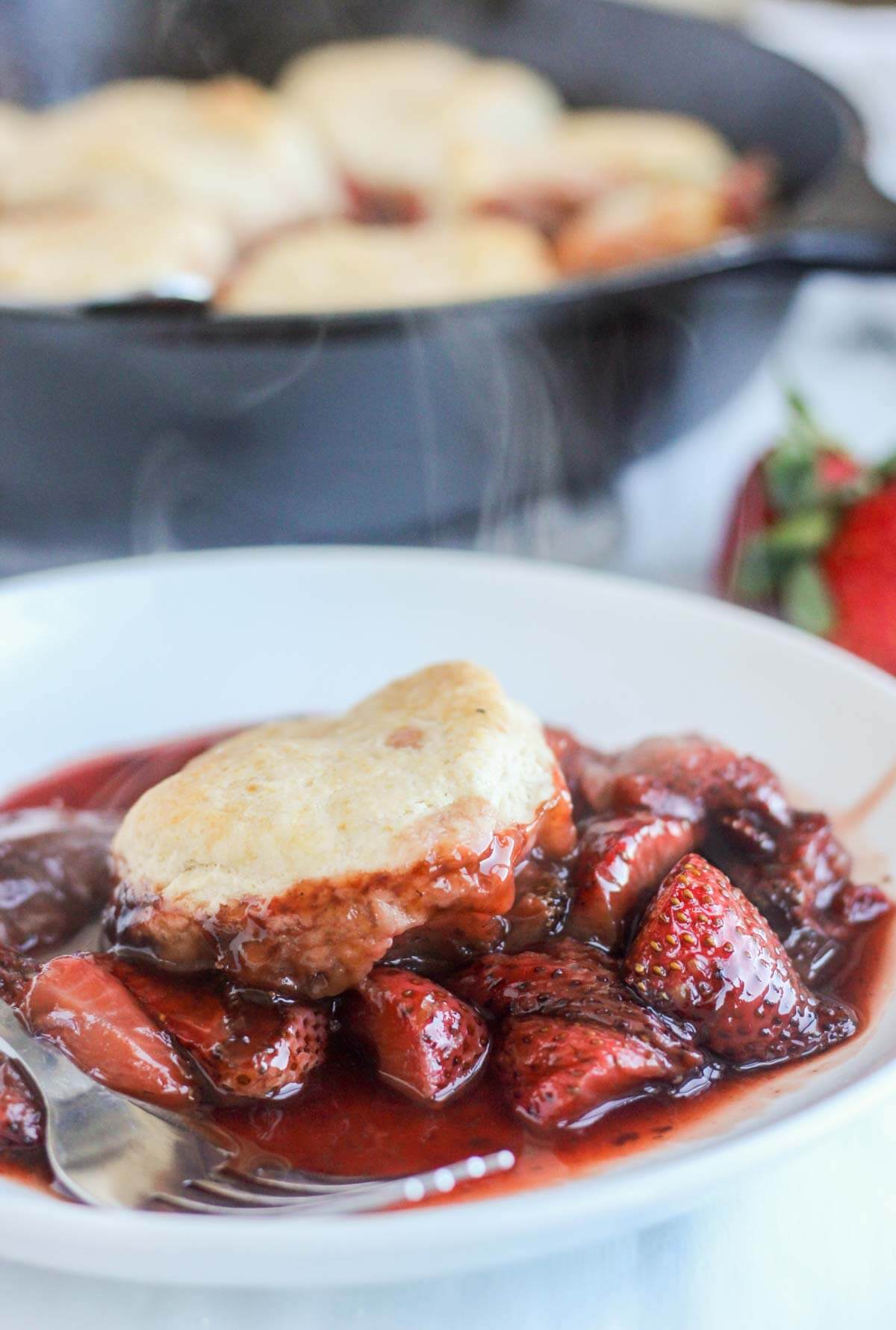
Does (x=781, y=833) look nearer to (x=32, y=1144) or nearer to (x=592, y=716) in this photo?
(x=592, y=716)

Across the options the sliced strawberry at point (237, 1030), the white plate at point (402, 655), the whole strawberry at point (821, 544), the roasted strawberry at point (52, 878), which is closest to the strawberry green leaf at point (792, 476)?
the whole strawberry at point (821, 544)

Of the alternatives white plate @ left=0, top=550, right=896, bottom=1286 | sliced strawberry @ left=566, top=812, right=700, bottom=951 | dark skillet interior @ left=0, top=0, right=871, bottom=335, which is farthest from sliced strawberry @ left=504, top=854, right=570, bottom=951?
dark skillet interior @ left=0, top=0, right=871, bottom=335

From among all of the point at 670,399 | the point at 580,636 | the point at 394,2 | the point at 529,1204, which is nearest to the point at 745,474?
the point at 670,399

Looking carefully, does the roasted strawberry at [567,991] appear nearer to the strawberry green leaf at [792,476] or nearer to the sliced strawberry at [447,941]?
the sliced strawberry at [447,941]

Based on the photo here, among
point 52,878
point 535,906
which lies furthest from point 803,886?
point 52,878

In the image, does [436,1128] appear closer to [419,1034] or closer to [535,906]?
[419,1034]

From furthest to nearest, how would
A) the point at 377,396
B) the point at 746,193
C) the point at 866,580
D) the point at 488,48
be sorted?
the point at 488,48 < the point at 746,193 < the point at 866,580 < the point at 377,396
